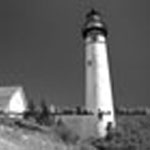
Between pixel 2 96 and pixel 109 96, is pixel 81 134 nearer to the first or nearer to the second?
pixel 109 96

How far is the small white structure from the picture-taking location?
2634 centimetres

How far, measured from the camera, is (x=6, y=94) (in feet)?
90.9

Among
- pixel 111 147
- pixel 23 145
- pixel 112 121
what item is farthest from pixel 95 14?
pixel 23 145

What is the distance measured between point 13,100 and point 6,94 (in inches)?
38.6

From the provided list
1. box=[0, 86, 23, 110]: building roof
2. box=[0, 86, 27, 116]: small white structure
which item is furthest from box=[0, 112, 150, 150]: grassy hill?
box=[0, 86, 23, 110]: building roof

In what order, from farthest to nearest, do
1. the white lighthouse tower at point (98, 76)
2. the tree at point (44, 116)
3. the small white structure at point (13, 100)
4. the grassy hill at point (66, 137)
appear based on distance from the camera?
1. the white lighthouse tower at point (98, 76)
2. the small white structure at point (13, 100)
3. the tree at point (44, 116)
4. the grassy hill at point (66, 137)

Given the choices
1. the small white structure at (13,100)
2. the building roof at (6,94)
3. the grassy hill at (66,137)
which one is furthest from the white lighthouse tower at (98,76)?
the building roof at (6,94)

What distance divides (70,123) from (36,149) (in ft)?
36.6

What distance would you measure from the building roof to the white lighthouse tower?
304 inches

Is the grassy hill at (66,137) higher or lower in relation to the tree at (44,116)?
lower

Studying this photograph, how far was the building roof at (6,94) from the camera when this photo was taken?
26.3m

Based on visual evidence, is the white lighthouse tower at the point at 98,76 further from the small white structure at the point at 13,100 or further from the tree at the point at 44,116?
the small white structure at the point at 13,100

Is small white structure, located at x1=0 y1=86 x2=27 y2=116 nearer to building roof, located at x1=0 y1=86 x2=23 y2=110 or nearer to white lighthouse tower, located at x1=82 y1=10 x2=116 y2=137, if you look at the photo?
building roof, located at x1=0 y1=86 x2=23 y2=110

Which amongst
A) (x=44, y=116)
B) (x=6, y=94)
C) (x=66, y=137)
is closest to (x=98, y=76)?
(x=44, y=116)
